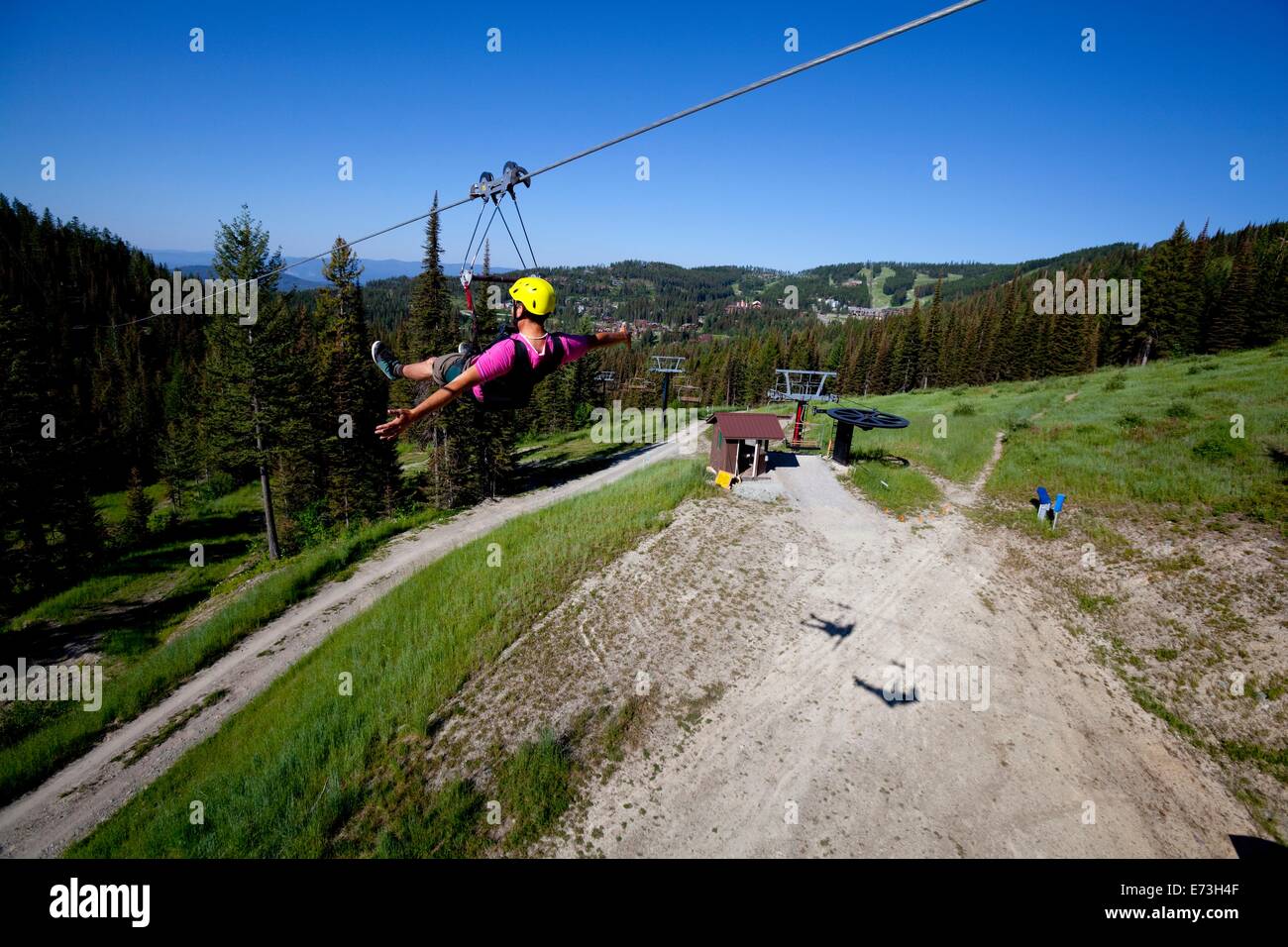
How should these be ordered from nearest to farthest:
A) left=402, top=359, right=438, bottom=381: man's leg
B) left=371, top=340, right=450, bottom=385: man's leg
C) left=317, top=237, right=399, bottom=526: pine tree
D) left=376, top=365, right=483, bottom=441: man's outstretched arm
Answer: left=376, top=365, right=483, bottom=441: man's outstretched arm, left=371, top=340, right=450, bottom=385: man's leg, left=402, top=359, right=438, bottom=381: man's leg, left=317, top=237, right=399, bottom=526: pine tree

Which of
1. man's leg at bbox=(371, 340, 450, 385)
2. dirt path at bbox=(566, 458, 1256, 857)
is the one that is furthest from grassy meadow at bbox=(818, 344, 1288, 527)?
man's leg at bbox=(371, 340, 450, 385)

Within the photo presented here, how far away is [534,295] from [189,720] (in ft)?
48.5

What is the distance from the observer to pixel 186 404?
7112 cm

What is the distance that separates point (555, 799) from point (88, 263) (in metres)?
164

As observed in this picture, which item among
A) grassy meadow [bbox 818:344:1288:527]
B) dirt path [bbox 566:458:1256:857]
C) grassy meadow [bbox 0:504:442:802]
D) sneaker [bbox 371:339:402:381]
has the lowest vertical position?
grassy meadow [bbox 0:504:442:802]

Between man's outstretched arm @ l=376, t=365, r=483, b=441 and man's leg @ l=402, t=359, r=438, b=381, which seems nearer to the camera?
man's outstretched arm @ l=376, t=365, r=483, b=441

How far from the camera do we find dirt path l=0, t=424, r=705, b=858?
9992 mm

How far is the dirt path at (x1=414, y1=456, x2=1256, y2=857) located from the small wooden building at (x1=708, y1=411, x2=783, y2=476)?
8.39 m

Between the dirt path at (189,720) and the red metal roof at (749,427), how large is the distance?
13288 millimetres

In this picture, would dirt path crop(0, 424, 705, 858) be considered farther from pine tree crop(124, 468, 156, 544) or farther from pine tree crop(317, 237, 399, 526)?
pine tree crop(124, 468, 156, 544)

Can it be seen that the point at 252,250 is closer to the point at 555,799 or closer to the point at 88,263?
the point at 555,799

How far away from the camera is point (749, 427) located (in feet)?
76.1

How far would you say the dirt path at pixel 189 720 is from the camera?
32.8 feet

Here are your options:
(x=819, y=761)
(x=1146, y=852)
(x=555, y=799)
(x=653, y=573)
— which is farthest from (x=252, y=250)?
(x=1146, y=852)
